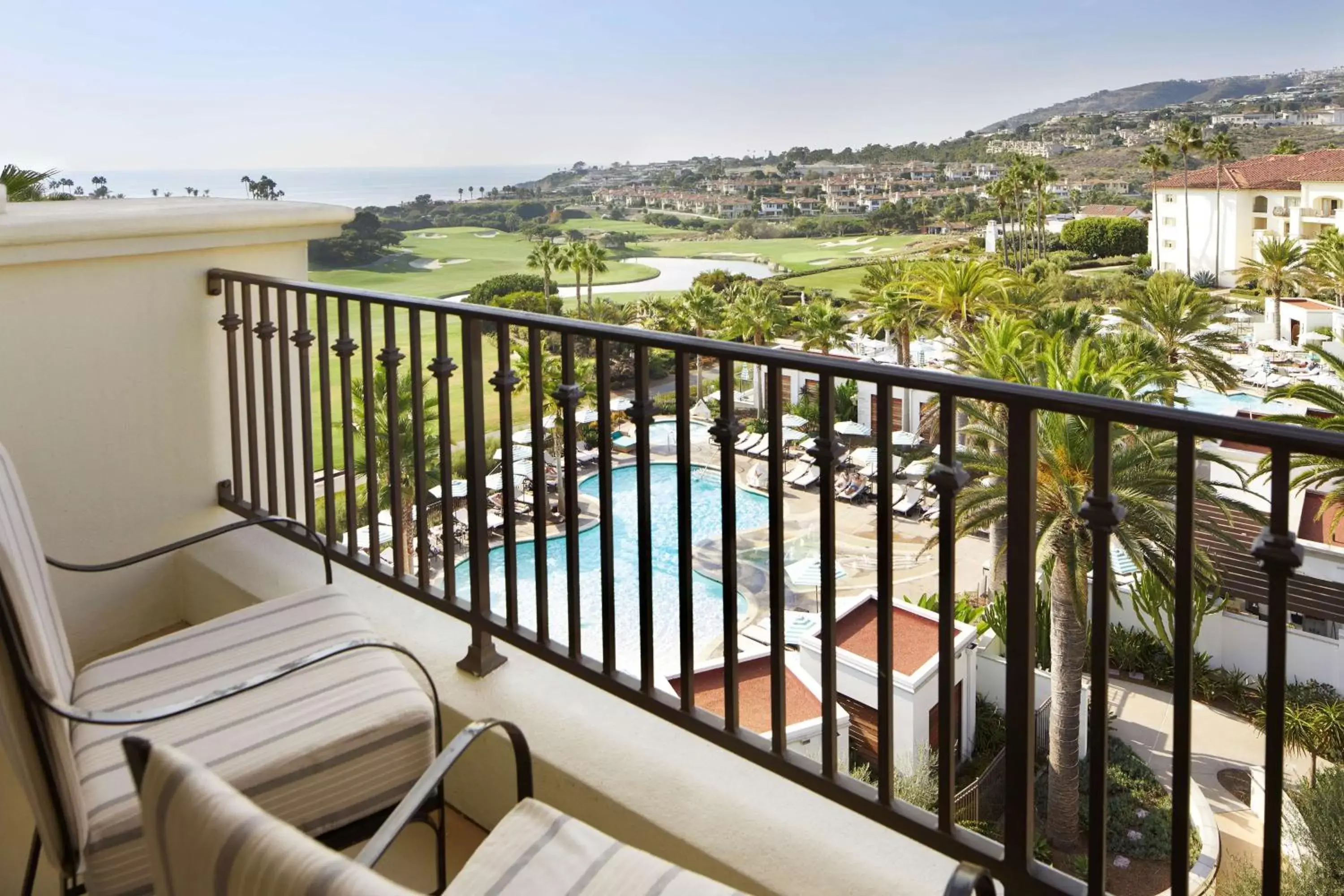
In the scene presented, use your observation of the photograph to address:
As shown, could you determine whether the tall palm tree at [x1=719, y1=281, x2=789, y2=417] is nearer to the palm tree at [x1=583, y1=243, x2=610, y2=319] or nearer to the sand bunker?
the palm tree at [x1=583, y1=243, x2=610, y2=319]

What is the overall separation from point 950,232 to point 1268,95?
14682 millimetres

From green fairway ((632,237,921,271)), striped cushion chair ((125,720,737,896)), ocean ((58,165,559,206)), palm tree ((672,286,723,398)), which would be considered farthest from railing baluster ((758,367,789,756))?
green fairway ((632,237,921,271))

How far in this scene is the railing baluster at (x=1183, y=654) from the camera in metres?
0.89

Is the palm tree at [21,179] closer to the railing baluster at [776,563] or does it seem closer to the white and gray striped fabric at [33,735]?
the white and gray striped fabric at [33,735]

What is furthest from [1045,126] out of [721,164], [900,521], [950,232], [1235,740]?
[1235,740]

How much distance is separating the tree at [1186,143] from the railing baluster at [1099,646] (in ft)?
129

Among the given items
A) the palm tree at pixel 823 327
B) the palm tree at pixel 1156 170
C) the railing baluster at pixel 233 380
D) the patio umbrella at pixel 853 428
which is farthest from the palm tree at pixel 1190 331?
the railing baluster at pixel 233 380

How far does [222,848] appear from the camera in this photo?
1.56ft

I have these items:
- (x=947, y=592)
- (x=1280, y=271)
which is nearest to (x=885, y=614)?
(x=947, y=592)

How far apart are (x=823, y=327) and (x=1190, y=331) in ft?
32.4

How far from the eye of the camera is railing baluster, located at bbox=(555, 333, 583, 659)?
1463 millimetres

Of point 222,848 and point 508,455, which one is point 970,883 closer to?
point 222,848

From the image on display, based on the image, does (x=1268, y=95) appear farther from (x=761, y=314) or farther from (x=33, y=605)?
(x=33, y=605)

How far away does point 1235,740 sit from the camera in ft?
60.2
